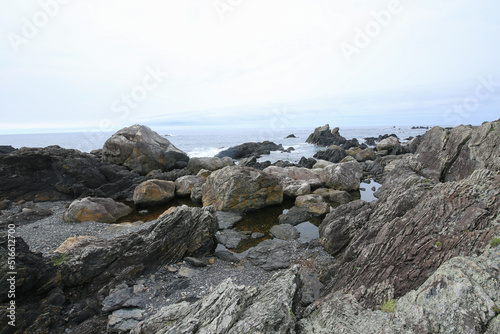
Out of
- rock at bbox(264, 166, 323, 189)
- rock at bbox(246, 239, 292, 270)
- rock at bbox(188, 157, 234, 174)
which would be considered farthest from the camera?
rock at bbox(188, 157, 234, 174)

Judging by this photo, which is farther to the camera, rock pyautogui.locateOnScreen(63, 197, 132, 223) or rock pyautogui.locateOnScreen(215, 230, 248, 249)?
rock pyautogui.locateOnScreen(63, 197, 132, 223)

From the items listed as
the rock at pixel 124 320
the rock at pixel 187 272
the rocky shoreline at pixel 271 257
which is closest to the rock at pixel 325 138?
the rocky shoreline at pixel 271 257

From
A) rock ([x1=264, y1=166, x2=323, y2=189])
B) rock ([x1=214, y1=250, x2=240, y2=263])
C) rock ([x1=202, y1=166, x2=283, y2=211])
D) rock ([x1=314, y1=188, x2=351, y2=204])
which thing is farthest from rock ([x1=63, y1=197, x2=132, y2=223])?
rock ([x1=314, y1=188, x2=351, y2=204])

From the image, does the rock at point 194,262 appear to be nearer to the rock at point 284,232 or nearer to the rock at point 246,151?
the rock at point 284,232

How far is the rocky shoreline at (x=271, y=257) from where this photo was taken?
556 centimetres

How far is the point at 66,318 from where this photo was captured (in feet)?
25.7

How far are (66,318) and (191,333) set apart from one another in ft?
18.3

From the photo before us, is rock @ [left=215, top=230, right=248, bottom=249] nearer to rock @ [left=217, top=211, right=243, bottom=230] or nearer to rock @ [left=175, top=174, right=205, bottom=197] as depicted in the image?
rock @ [left=217, top=211, right=243, bottom=230]

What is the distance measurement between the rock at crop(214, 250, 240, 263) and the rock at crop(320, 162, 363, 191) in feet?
53.8

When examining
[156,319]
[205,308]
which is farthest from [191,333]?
[156,319]

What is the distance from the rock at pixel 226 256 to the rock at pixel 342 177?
16411mm

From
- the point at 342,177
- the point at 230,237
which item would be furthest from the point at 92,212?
the point at 342,177

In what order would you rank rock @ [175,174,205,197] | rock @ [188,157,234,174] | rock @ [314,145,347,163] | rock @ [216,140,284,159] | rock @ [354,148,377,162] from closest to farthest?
rock @ [175,174,205,197] < rock @ [188,157,234,174] < rock @ [354,148,377,162] < rock @ [314,145,347,163] < rock @ [216,140,284,159]

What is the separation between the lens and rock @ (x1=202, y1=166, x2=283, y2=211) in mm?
19969
